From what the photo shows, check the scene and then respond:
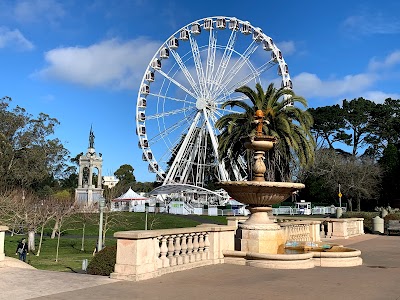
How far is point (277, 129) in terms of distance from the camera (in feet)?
91.8

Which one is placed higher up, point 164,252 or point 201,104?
point 201,104

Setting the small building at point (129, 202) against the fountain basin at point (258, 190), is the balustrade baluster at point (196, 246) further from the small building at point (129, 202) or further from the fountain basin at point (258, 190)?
the small building at point (129, 202)

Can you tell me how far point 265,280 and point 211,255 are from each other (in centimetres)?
249

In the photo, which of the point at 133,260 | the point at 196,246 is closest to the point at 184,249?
the point at 196,246

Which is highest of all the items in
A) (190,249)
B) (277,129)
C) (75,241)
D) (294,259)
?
(277,129)

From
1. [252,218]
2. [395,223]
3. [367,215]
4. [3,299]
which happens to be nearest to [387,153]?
[367,215]

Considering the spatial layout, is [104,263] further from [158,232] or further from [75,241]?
[75,241]

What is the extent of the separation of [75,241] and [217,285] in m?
33.3

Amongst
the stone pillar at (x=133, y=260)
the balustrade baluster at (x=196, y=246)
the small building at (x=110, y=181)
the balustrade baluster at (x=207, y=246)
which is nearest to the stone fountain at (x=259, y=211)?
the balustrade baluster at (x=207, y=246)

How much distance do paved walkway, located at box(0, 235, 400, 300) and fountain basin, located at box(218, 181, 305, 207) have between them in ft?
7.56

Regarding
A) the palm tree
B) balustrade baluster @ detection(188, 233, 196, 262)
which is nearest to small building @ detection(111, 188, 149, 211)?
the palm tree

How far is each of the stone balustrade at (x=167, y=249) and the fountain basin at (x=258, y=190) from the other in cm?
102

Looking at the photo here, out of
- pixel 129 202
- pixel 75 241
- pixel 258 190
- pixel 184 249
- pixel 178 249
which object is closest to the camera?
pixel 178 249

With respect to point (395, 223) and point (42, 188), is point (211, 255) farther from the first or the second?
point (42, 188)
